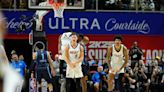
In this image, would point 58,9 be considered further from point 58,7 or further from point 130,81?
point 130,81

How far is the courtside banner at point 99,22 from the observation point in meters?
20.3

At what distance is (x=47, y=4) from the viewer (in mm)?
19484

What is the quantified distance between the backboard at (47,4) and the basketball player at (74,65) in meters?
6.60

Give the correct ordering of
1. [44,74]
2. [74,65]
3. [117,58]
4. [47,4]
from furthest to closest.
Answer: [47,4], [44,74], [117,58], [74,65]

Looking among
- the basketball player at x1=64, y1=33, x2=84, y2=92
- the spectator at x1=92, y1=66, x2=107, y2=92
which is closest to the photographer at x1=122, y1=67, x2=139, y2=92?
the spectator at x1=92, y1=66, x2=107, y2=92

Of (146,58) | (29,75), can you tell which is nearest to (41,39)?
(29,75)

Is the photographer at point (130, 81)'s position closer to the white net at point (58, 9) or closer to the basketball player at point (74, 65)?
the basketball player at point (74, 65)

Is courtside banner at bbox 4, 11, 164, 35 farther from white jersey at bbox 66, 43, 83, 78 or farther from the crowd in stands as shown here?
white jersey at bbox 66, 43, 83, 78

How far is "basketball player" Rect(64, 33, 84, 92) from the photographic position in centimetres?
1297

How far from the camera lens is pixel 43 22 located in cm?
1980

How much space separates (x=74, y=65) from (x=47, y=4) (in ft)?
22.6

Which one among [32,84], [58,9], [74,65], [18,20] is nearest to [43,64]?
[74,65]

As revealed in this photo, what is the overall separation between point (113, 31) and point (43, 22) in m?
3.02

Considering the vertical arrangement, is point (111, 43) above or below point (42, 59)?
below
